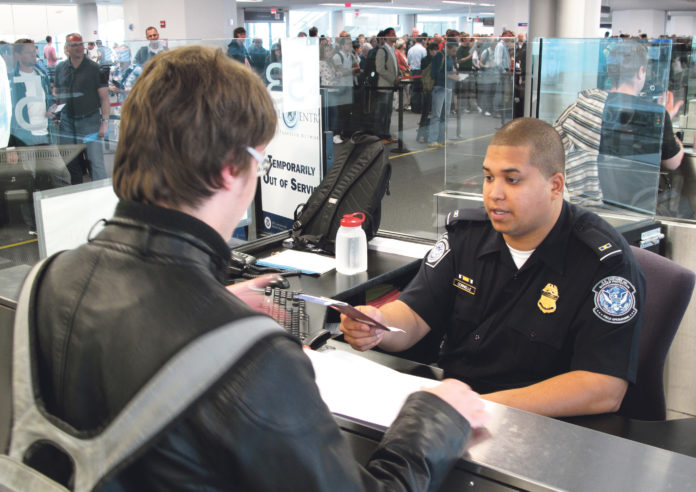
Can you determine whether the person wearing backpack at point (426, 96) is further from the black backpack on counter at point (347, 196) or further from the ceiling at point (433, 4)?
the ceiling at point (433, 4)

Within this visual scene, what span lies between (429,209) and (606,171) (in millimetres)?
2521

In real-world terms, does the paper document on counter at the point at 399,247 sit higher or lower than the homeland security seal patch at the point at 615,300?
lower

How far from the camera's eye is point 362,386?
1237mm

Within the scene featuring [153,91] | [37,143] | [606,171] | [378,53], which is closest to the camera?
[153,91]

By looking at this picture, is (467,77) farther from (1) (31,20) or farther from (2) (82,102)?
(1) (31,20)

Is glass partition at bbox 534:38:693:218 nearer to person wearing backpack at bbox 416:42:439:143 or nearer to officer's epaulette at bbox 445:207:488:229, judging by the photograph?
officer's epaulette at bbox 445:207:488:229

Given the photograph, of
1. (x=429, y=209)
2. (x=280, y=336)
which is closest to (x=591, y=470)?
(x=280, y=336)

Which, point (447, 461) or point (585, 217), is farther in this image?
point (585, 217)

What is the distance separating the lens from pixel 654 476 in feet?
3.00

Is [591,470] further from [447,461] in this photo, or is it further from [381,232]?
[381,232]

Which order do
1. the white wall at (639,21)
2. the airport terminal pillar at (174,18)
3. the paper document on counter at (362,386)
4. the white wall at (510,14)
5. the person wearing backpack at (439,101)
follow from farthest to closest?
the white wall at (639,21), the white wall at (510,14), the airport terminal pillar at (174,18), the person wearing backpack at (439,101), the paper document on counter at (362,386)

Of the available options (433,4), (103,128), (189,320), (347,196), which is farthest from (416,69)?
(433,4)

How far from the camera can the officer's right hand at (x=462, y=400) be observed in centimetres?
92

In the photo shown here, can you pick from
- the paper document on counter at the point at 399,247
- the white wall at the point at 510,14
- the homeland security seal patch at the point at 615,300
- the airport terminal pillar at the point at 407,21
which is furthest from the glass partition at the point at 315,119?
the airport terminal pillar at the point at 407,21
